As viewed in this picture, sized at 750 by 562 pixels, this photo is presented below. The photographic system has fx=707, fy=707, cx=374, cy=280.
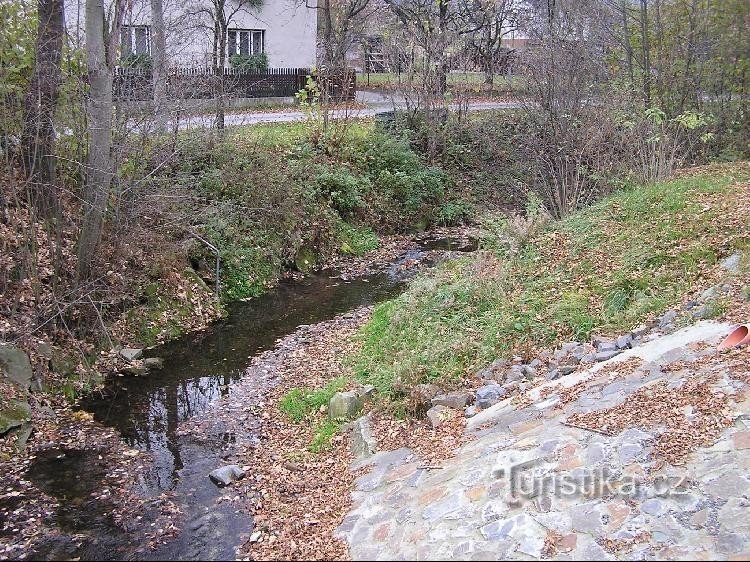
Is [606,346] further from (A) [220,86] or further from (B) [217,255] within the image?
(A) [220,86]

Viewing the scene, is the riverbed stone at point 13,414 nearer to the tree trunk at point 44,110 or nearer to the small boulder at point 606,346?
the tree trunk at point 44,110

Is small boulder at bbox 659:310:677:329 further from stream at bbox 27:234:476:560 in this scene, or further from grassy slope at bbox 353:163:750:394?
stream at bbox 27:234:476:560

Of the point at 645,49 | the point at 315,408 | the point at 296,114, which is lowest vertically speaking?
the point at 315,408

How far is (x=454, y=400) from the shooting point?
771 centimetres

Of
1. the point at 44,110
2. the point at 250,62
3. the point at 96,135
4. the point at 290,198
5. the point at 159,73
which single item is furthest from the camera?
the point at 250,62

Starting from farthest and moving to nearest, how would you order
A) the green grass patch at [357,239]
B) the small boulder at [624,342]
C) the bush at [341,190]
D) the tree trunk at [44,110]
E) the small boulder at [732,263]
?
the bush at [341,190] → the green grass patch at [357,239] → the tree trunk at [44,110] → the small boulder at [732,263] → the small boulder at [624,342]

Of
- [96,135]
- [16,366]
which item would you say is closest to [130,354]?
[16,366]

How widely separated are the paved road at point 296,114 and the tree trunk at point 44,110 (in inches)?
197

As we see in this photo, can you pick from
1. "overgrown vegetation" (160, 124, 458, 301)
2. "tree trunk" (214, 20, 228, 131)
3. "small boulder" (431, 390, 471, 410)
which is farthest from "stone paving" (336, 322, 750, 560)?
"tree trunk" (214, 20, 228, 131)

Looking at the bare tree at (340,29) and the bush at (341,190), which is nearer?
the bush at (341,190)

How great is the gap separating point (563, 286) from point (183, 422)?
547 centimetres

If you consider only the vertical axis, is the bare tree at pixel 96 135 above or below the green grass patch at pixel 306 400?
above

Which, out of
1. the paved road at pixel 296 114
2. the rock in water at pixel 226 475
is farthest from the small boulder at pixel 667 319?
the paved road at pixel 296 114

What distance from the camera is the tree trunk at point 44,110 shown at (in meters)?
10.5
